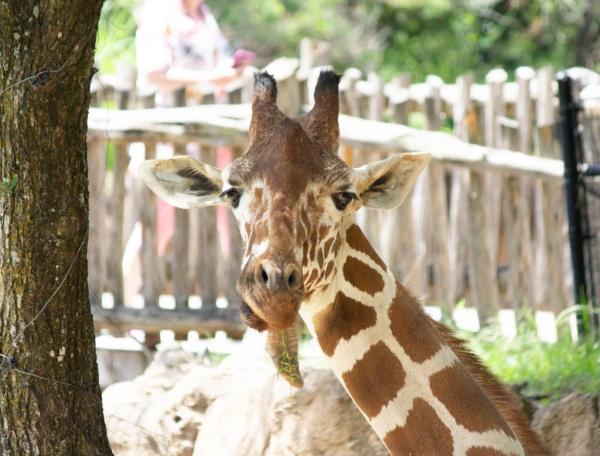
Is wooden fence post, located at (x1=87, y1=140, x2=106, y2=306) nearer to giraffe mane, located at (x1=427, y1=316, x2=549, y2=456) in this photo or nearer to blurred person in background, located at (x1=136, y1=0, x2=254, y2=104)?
blurred person in background, located at (x1=136, y1=0, x2=254, y2=104)

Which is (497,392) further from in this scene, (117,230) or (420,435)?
(117,230)

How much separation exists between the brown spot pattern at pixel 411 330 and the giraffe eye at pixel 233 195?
608 millimetres

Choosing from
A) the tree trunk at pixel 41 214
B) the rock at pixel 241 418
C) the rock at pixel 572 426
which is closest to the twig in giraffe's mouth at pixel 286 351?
the tree trunk at pixel 41 214

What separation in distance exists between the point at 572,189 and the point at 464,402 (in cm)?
345

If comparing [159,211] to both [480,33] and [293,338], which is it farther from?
[480,33]

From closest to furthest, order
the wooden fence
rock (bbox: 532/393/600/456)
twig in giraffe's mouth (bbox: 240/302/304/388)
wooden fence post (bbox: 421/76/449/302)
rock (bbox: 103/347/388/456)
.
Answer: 1. twig in giraffe's mouth (bbox: 240/302/304/388)
2. rock (bbox: 532/393/600/456)
3. rock (bbox: 103/347/388/456)
4. the wooden fence
5. wooden fence post (bbox: 421/76/449/302)

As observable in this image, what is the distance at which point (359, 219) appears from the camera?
26.5ft

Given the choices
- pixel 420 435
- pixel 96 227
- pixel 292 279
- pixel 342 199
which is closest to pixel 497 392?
pixel 420 435

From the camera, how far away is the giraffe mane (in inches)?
154

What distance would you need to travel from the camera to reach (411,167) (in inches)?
149

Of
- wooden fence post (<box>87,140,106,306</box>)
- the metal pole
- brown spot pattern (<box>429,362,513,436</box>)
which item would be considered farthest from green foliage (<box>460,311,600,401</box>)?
wooden fence post (<box>87,140,106,306</box>)

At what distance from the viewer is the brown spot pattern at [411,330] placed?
3.77 meters

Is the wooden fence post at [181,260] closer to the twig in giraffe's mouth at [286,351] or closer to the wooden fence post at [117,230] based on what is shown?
the wooden fence post at [117,230]

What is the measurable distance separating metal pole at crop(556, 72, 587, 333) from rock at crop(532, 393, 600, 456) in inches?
82.2
